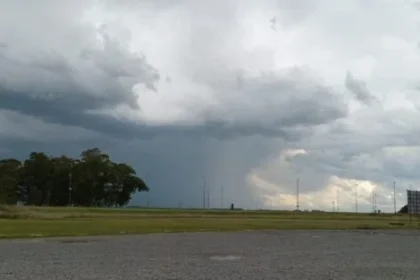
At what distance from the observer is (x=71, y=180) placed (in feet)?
617

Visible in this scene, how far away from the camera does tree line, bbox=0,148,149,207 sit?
188500 millimetres

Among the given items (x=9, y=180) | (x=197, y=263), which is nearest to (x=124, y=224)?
(x=197, y=263)

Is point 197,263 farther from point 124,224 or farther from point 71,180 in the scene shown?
point 71,180

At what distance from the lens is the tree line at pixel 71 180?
188500 millimetres

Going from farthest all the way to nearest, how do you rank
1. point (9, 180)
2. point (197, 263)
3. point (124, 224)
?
point (9, 180), point (124, 224), point (197, 263)

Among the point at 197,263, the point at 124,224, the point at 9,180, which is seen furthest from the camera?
the point at 9,180

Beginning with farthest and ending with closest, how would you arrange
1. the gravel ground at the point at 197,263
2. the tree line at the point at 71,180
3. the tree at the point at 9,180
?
1. the tree line at the point at 71,180
2. the tree at the point at 9,180
3. the gravel ground at the point at 197,263

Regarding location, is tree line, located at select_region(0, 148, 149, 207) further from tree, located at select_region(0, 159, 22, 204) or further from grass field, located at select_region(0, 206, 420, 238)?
grass field, located at select_region(0, 206, 420, 238)

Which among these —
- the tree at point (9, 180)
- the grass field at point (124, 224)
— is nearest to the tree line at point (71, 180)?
the tree at point (9, 180)

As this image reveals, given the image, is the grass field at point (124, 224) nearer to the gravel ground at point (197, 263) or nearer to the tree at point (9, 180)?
the gravel ground at point (197, 263)

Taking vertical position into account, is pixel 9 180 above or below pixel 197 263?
above

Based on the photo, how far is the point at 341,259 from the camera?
1086 inches

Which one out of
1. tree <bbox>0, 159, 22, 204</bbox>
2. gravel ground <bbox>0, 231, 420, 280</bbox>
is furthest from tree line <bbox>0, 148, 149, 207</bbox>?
gravel ground <bbox>0, 231, 420, 280</bbox>

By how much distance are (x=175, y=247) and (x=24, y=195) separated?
171 meters
